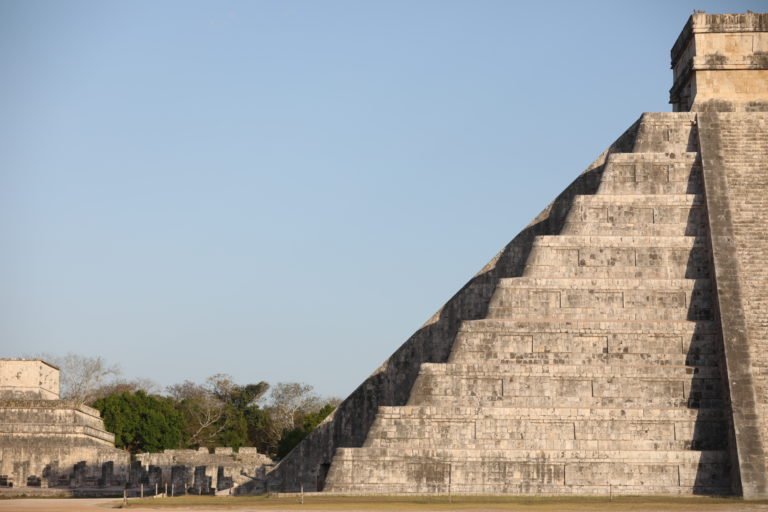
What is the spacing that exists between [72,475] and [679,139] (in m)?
23.5

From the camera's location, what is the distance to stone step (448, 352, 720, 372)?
39.9 metres

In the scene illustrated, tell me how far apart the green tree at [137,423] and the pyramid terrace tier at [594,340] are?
3436 cm

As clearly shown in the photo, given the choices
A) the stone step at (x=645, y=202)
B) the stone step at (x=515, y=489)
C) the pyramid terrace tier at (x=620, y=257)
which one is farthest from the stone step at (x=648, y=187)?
the stone step at (x=515, y=489)

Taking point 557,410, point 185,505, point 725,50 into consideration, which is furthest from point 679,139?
point 185,505

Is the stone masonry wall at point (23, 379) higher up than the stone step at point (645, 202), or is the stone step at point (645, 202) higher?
the stone step at point (645, 202)

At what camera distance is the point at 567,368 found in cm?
3991

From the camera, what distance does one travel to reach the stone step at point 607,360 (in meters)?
39.9

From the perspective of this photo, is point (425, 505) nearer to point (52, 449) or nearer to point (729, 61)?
point (729, 61)

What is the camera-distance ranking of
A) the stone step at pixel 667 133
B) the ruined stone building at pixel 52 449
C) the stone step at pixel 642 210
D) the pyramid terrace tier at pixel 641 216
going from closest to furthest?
1. the pyramid terrace tier at pixel 641 216
2. the stone step at pixel 642 210
3. the stone step at pixel 667 133
4. the ruined stone building at pixel 52 449

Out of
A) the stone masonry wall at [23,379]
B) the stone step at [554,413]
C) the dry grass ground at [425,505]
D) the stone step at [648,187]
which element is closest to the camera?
the dry grass ground at [425,505]

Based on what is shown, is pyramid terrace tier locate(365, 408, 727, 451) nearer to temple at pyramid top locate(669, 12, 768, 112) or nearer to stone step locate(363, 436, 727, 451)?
stone step locate(363, 436, 727, 451)

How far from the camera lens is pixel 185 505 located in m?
37.8

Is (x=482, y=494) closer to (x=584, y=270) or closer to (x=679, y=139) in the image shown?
(x=584, y=270)

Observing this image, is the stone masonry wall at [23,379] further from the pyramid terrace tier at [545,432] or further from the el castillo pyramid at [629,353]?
the pyramid terrace tier at [545,432]
